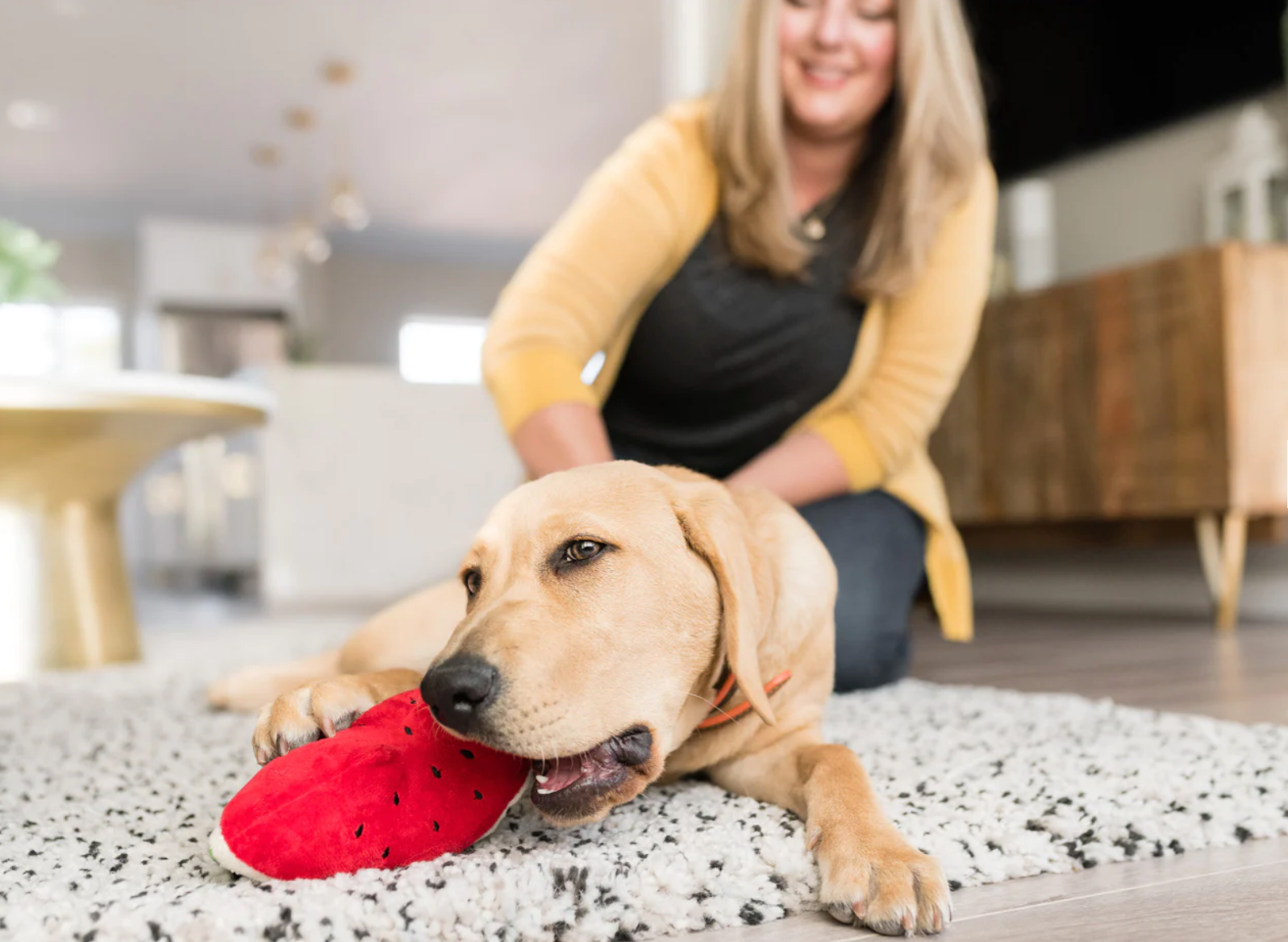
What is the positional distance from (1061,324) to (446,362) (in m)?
9.40

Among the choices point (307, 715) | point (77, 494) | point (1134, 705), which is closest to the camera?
point (307, 715)

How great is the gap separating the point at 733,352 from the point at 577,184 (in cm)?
756

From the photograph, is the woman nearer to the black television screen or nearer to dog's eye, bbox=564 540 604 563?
dog's eye, bbox=564 540 604 563

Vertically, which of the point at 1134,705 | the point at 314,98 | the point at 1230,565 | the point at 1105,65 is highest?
the point at 314,98

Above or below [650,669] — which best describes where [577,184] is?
above

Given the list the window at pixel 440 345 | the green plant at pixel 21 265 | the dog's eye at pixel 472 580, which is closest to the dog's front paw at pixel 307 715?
the dog's eye at pixel 472 580

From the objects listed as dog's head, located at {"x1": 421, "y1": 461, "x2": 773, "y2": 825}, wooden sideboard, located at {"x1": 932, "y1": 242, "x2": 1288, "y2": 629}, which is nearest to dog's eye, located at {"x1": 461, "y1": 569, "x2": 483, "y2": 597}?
dog's head, located at {"x1": 421, "y1": 461, "x2": 773, "y2": 825}

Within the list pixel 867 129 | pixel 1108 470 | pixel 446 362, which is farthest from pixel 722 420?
pixel 446 362

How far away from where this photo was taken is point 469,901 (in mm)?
761

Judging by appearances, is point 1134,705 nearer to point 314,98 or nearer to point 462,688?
point 462,688

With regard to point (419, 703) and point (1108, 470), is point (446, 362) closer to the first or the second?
point (1108, 470)

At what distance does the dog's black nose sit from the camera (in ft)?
2.61

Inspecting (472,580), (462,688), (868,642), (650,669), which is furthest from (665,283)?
(462,688)

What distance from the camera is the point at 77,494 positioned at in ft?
7.92
